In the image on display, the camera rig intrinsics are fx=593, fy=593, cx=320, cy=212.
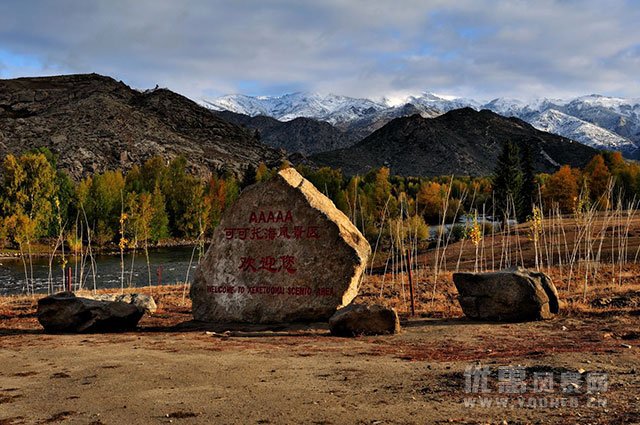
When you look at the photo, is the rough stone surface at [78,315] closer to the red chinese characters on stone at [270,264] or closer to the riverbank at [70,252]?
the red chinese characters on stone at [270,264]

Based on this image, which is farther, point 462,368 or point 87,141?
point 87,141

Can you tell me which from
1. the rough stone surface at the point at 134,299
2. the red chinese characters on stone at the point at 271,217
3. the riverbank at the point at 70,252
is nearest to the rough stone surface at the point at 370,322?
the red chinese characters on stone at the point at 271,217

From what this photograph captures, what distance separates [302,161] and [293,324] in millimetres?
176539

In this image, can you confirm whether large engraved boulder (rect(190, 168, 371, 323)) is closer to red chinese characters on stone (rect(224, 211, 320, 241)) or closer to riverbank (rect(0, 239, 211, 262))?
red chinese characters on stone (rect(224, 211, 320, 241))

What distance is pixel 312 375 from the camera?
325 inches

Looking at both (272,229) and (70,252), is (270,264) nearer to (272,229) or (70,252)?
(272,229)

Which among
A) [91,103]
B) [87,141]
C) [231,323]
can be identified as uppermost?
[91,103]

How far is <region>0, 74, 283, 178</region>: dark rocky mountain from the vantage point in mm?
136000

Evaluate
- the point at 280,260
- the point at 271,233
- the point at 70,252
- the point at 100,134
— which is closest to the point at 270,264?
the point at 280,260

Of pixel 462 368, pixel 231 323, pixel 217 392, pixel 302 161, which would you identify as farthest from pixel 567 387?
pixel 302 161

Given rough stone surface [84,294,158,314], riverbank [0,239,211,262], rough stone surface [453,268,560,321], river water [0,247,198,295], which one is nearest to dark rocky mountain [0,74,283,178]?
riverbank [0,239,211,262]

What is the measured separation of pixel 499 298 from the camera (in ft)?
44.6

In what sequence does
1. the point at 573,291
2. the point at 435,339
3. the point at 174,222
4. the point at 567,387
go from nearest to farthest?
the point at 567,387 < the point at 435,339 < the point at 573,291 < the point at 174,222

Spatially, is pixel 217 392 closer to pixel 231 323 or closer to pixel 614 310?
pixel 231 323
